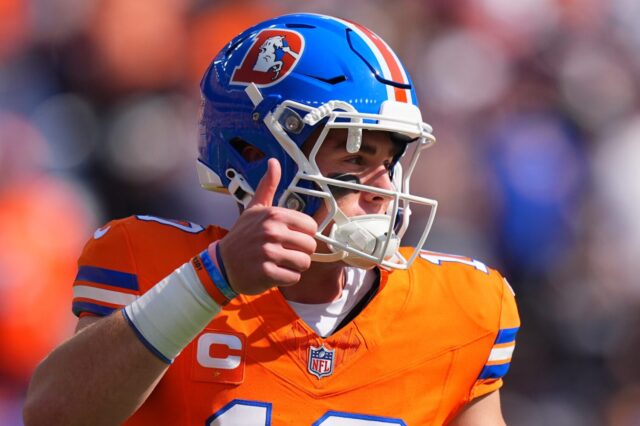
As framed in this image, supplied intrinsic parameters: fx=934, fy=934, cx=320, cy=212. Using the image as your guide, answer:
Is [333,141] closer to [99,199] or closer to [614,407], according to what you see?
[99,199]

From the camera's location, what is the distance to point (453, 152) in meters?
3.77

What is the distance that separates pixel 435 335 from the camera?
193cm

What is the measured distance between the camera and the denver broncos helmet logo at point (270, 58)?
1850mm

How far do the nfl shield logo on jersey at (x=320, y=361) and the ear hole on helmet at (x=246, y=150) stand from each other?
1.30 ft

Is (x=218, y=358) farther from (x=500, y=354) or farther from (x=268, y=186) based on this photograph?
(x=500, y=354)

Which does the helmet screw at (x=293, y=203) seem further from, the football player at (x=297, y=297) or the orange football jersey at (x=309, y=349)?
the orange football jersey at (x=309, y=349)

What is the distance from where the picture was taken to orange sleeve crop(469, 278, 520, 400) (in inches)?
77.1

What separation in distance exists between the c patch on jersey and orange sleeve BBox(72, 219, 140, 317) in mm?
159

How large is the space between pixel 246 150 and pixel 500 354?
2.26ft

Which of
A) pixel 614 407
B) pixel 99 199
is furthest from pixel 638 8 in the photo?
pixel 99 199

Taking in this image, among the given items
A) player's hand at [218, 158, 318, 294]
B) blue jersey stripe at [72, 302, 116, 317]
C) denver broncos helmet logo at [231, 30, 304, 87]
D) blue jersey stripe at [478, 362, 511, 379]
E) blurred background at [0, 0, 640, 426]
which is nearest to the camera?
player's hand at [218, 158, 318, 294]

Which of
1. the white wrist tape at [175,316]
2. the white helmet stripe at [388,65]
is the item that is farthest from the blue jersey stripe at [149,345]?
the white helmet stripe at [388,65]

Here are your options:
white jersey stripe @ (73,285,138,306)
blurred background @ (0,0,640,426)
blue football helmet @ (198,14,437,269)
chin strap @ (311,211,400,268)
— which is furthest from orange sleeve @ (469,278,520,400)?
blurred background @ (0,0,640,426)

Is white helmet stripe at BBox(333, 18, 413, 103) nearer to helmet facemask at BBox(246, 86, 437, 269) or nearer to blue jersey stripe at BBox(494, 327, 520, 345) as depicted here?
helmet facemask at BBox(246, 86, 437, 269)
